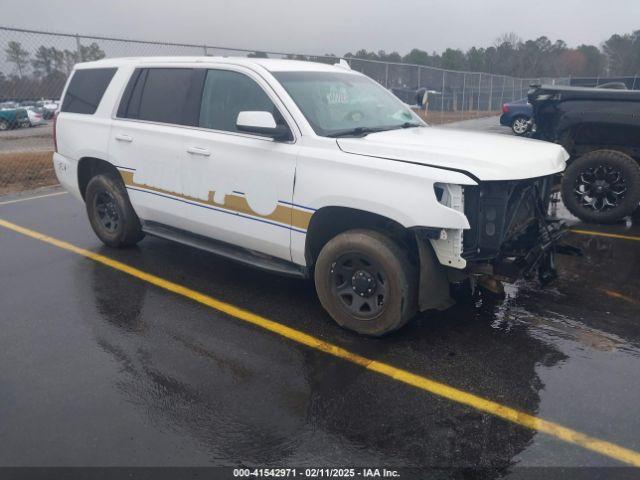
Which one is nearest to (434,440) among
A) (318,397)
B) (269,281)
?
(318,397)

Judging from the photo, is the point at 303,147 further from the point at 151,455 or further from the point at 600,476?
the point at 600,476

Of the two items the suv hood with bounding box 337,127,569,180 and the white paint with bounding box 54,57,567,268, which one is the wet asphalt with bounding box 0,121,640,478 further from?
the suv hood with bounding box 337,127,569,180

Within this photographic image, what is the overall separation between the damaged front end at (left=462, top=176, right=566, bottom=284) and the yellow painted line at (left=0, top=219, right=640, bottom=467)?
0.85 m

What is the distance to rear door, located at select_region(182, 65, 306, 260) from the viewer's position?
431cm

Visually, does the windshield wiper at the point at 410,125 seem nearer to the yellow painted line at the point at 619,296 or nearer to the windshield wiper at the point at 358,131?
the windshield wiper at the point at 358,131

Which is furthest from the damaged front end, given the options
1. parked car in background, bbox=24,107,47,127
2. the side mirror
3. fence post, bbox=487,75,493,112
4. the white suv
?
fence post, bbox=487,75,493,112

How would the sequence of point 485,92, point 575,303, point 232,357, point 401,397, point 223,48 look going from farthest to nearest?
point 485,92, point 223,48, point 575,303, point 232,357, point 401,397

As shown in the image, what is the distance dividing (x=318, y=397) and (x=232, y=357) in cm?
78

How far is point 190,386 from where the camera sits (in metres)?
3.51

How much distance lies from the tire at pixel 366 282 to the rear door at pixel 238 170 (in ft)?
1.39

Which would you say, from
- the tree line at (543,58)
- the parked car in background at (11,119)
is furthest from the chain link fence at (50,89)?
the tree line at (543,58)

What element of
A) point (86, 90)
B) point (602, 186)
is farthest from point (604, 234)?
point (86, 90)

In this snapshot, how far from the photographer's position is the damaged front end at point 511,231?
144 inches

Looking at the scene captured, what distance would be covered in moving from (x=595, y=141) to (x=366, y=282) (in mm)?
4651
